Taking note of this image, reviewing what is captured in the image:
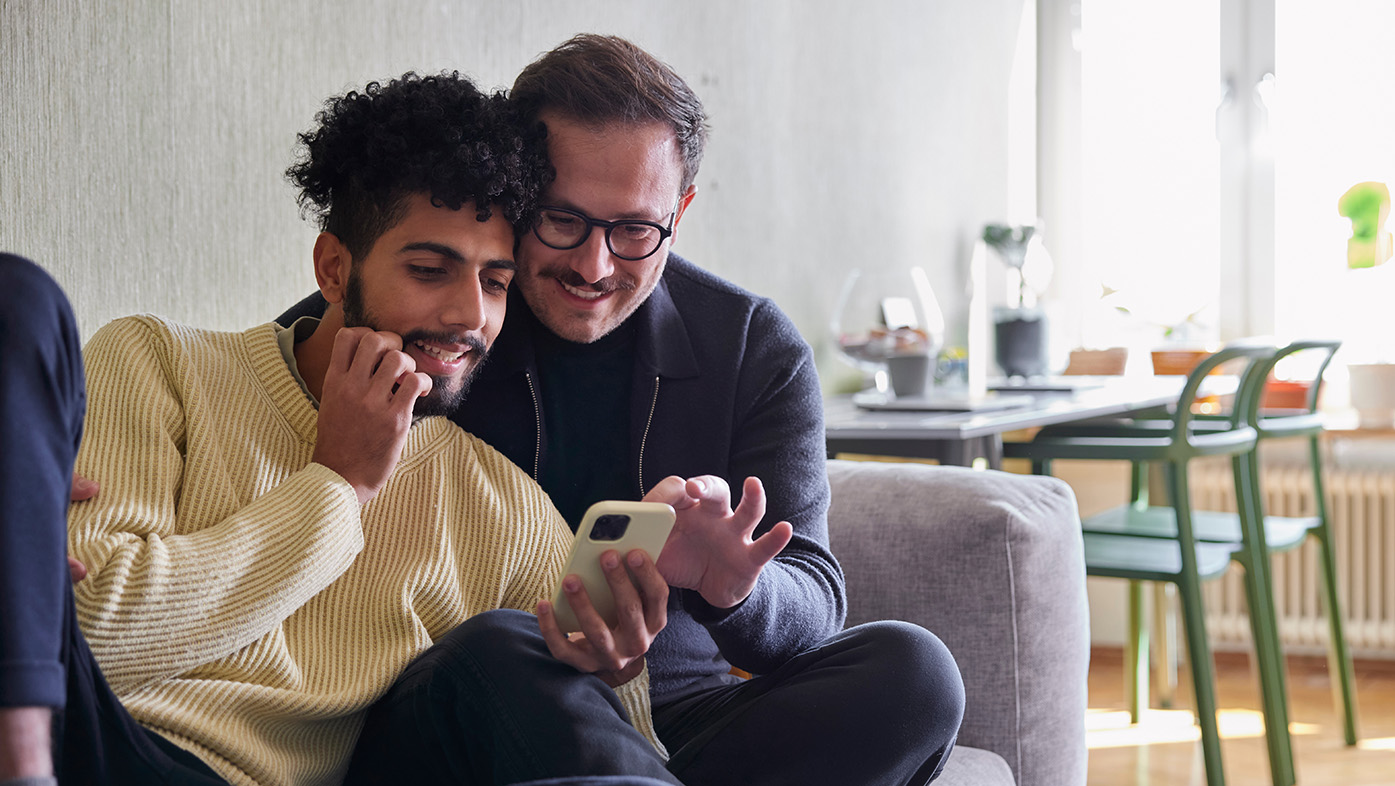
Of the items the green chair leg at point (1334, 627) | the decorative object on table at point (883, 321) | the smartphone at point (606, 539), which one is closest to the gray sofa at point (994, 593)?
the smartphone at point (606, 539)

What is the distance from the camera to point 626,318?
1414 millimetres

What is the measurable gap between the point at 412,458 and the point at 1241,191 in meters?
3.46

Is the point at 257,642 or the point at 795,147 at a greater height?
the point at 795,147

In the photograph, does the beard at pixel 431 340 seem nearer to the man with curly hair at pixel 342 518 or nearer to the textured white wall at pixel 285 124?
the man with curly hair at pixel 342 518

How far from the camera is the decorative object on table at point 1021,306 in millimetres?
3146

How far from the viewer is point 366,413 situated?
1.12 metres

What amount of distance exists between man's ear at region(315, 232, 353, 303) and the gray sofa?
0.73 meters

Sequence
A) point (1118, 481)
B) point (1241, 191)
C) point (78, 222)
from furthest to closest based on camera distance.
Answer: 1. point (1241, 191)
2. point (1118, 481)
3. point (78, 222)

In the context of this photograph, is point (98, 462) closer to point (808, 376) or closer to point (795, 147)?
point (808, 376)

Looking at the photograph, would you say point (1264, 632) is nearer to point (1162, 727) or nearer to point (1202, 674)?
point (1202, 674)

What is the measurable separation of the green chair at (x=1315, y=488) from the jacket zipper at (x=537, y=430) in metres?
1.33

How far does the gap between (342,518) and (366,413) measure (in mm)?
97

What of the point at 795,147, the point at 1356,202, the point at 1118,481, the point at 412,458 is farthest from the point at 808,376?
the point at 1356,202

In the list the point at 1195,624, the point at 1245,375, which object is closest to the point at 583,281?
the point at 1195,624
